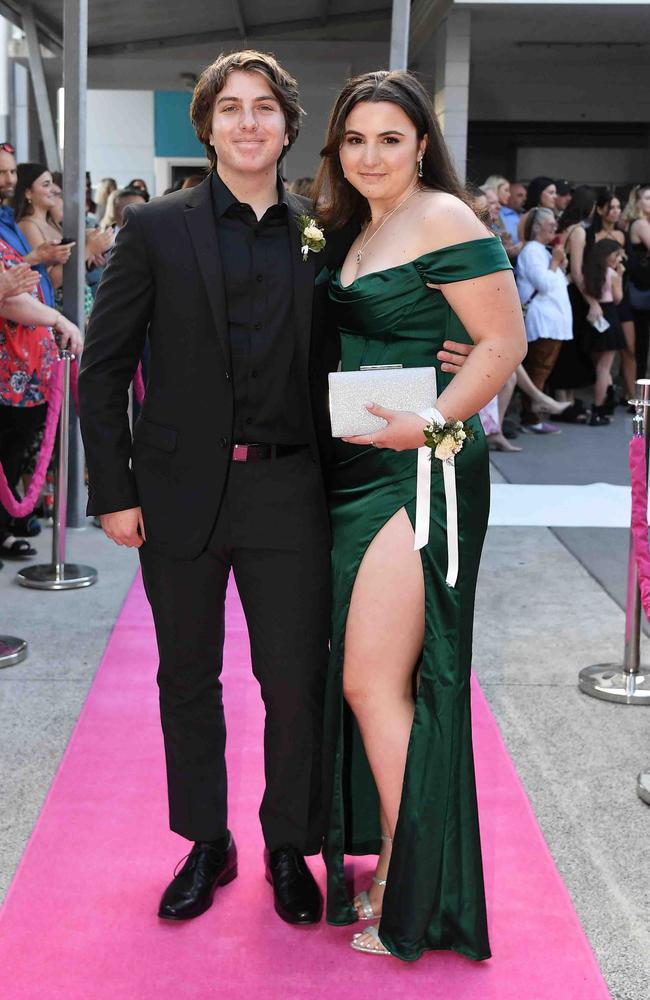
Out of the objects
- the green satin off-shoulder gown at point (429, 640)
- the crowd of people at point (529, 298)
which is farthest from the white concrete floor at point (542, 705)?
the crowd of people at point (529, 298)

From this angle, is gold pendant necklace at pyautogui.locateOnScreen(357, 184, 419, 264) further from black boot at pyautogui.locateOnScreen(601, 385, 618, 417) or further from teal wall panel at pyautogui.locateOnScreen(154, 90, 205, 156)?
teal wall panel at pyautogui.locateOnScreen(154, 90, 205, 156)

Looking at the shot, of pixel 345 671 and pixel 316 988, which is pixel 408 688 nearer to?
pixel 345 671

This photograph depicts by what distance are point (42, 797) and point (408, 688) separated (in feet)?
A: 4.74

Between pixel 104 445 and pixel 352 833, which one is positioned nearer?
pixel 104 445

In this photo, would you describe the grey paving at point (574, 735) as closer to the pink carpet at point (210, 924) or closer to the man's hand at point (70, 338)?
the pink carpet at point (210, 924)

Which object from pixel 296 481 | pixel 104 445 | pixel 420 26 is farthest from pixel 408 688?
pixel 420 26

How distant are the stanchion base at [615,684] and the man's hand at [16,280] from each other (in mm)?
2902

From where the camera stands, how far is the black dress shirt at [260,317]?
271cm

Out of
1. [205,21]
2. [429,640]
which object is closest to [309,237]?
[429,640]

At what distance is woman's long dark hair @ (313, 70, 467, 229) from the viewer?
8.64 feet

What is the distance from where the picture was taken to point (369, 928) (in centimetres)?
283

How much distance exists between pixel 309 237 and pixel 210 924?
5.30 ft

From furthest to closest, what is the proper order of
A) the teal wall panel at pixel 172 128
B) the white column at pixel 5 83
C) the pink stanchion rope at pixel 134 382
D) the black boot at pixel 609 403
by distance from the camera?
1. the teal wall panel at pixel 172 128
2. the white column at pixel 5 83
3. the black boot at pixel 609 403
4. the pink stanchion rope at pixel 134 382

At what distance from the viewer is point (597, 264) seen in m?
11.1
